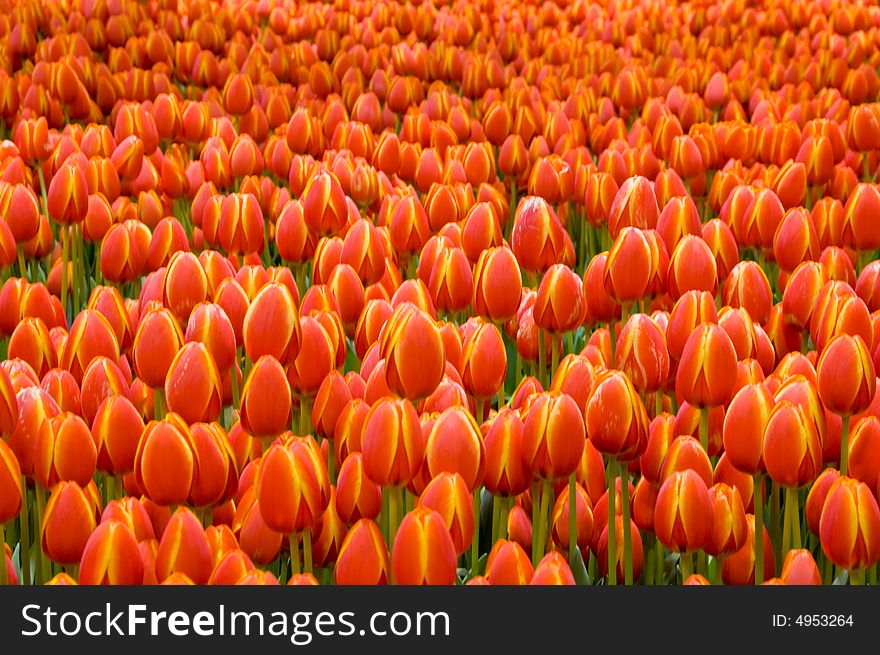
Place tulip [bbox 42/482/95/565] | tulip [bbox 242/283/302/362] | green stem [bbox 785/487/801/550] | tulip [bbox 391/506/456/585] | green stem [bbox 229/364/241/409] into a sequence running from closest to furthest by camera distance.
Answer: tulip [bbox 391/506/456/585], tulip [bbox 42/482/95/565], green stem [bbox 785/487/801/550], tulip [bbox 242/283/302/362], green stem [bbox 229/364/241/409]

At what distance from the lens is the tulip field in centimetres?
141

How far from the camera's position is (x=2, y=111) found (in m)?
3.96

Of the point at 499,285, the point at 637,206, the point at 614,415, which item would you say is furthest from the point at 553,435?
the point at 637,206

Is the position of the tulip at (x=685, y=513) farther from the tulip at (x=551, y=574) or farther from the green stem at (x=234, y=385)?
the green stem at (x=234, y=385)

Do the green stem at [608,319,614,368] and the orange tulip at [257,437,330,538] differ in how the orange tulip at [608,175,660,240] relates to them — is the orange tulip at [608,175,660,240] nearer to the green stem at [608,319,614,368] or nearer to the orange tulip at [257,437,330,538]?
the green stem at [608,319,614,368]

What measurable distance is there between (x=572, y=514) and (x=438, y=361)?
10.8 inches

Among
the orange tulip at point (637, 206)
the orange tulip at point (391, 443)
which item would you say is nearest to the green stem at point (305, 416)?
the orange tulip at point (391, 443)

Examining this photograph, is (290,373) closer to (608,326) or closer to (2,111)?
(608,326)

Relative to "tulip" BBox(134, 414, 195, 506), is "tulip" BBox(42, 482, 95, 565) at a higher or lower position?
lower

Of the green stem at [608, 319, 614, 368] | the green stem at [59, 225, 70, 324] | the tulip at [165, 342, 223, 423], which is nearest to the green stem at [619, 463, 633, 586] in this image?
the green stem at [608, 319, 614, 368]

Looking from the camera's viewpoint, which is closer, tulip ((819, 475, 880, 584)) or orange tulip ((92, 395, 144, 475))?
tulip ((819, 475, 880, 584))

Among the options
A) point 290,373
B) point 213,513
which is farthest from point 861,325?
point 213,513

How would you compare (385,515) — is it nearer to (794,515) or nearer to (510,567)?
(510,567)

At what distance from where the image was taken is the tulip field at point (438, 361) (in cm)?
141
